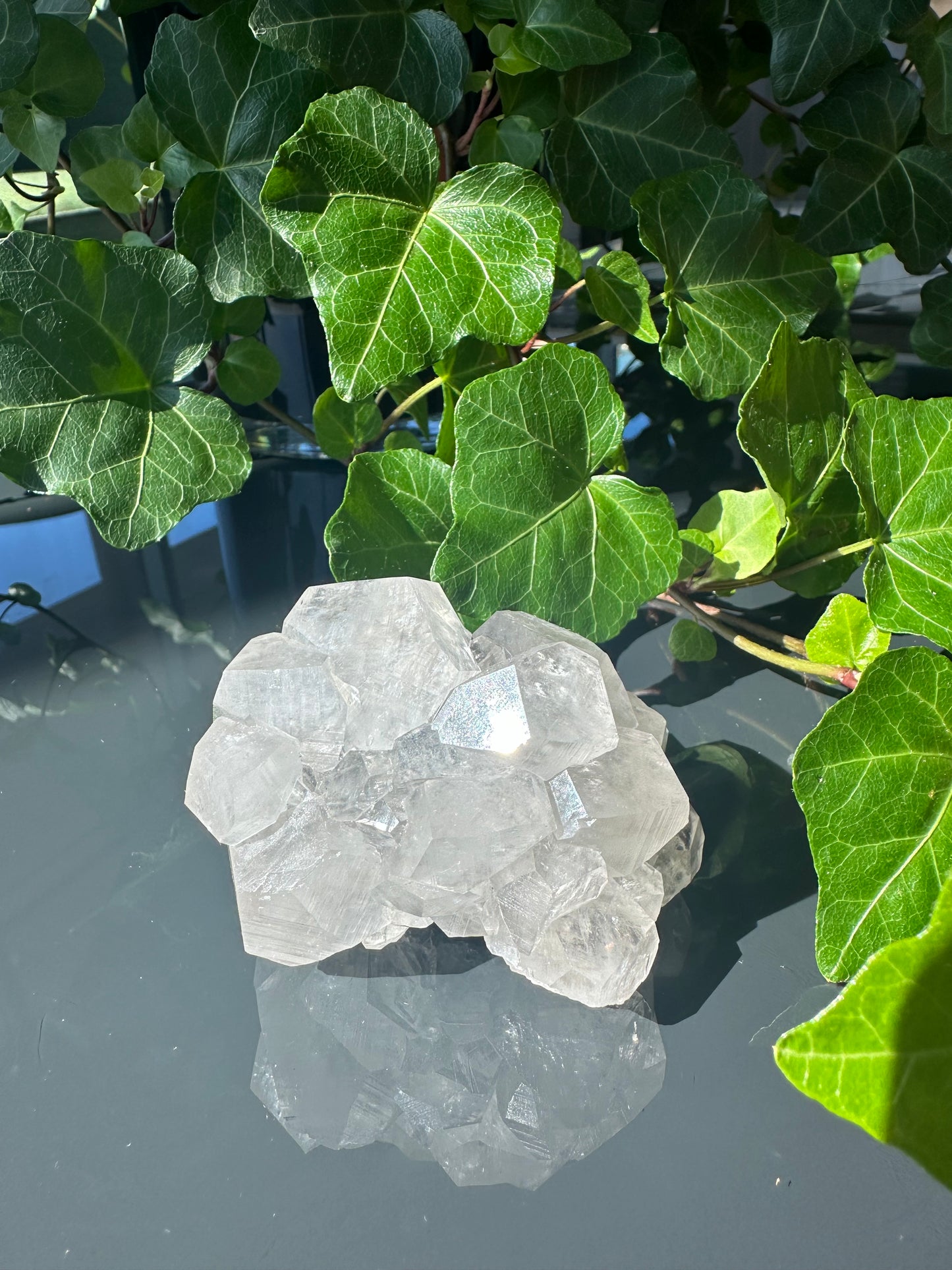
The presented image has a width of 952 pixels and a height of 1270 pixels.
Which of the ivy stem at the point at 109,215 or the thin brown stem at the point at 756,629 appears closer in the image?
the thin brown stem at the point at 756,629

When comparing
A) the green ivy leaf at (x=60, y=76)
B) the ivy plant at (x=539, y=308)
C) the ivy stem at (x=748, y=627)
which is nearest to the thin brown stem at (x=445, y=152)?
the ivy plant at (x=539, y=308)

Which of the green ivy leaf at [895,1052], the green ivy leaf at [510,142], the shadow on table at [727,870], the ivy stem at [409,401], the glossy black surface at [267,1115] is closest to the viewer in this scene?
the green ivy leaf at [895,1052]

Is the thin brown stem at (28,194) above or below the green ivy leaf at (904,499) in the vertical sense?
above

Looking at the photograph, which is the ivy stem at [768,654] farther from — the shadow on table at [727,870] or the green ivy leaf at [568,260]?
the green ivy leaf at [568,260]

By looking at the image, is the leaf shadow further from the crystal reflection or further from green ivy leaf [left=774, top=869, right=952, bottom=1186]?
the crystal reflection

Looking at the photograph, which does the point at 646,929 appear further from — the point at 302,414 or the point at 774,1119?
the point at 302,414

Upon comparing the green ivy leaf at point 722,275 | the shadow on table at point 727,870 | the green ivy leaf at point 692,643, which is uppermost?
the green ivy leaf at point 722,275

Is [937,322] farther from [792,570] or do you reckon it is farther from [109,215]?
[109,215]
